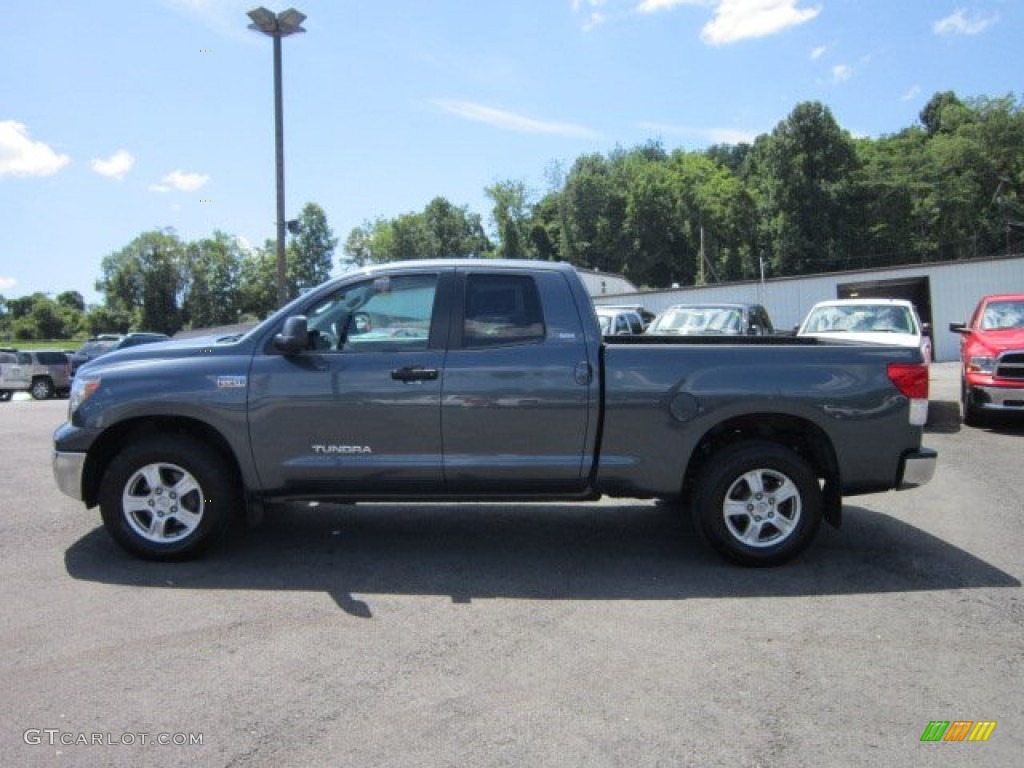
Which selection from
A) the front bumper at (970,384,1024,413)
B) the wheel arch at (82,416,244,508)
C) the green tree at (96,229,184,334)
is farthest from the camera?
the green tree at (96,229,184,334)

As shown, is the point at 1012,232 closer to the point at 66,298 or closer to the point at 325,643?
the point at 325,643

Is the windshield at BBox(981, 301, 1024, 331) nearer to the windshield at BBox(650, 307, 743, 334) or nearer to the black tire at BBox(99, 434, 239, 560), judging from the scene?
the windshield at BBox(650, 307, 743, 334)

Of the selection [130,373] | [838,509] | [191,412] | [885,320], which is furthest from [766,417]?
[885,320]

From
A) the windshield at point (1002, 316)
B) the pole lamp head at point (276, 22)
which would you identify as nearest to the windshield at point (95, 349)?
the pole lamp head at point (276, 22)

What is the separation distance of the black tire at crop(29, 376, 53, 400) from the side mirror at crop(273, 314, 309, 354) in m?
24.6

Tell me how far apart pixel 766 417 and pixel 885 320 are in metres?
8.97

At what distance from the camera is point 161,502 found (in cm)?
523

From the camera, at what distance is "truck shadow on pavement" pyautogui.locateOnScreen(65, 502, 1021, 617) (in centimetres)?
483

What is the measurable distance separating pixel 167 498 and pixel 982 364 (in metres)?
10.4

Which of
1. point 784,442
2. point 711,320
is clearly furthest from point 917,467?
point 711,320

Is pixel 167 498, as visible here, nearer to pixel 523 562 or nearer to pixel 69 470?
pixel 69 470

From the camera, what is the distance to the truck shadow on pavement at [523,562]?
4.83m

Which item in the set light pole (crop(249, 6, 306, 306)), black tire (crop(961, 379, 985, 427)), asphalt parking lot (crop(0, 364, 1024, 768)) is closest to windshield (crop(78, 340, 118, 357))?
light pole (crop(249, 6, 306, 306))

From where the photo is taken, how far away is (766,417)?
5188 millimetres
